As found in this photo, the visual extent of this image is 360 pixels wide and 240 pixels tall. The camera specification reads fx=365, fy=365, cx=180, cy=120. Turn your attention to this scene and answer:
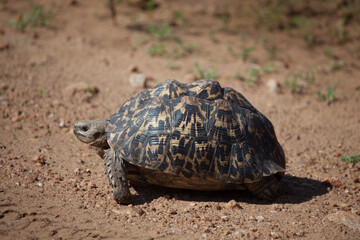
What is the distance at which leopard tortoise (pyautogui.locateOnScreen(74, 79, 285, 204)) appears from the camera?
145 inches

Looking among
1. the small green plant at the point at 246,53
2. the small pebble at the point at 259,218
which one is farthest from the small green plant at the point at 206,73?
the small pebble at the point at 259,218

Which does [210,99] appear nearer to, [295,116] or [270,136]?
[270,136]

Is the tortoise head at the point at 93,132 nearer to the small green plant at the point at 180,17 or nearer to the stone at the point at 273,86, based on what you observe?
the stone at the point at 273,86

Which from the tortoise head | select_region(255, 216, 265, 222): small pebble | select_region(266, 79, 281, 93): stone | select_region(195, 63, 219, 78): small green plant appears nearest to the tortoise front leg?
the tortoise head

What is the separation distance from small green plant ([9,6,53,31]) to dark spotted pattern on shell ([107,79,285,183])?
469 centimetres

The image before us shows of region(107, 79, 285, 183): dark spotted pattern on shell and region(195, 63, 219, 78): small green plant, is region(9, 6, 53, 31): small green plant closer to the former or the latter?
region(195, 63, 219, 78): small green plant

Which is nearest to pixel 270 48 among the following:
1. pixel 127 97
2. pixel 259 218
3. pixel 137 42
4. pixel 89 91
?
pixel 137 42

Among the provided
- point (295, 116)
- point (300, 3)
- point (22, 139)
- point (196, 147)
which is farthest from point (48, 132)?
point (300, 3)

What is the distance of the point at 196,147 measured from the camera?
370 cm

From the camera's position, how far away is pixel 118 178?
3.74 m

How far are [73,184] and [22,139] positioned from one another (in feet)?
4.20

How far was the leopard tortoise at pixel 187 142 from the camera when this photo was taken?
368cm

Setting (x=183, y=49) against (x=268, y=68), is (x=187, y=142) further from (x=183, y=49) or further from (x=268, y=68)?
(x=183, y=49)

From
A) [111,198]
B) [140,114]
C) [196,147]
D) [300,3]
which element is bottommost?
[111,198]
